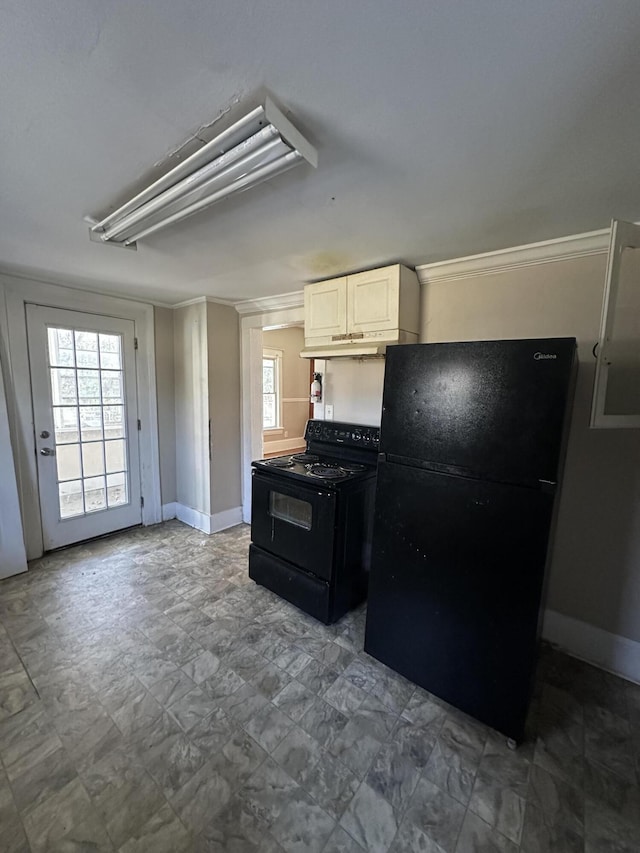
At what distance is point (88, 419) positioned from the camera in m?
3.16

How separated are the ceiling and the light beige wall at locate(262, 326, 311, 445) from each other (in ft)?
13.3

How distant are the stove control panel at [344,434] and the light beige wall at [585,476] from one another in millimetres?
1029

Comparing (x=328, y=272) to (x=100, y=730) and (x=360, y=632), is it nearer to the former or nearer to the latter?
(x=360, y=632)

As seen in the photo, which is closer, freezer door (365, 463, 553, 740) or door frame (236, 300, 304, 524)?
freezer door (365, 463, 553, 740)

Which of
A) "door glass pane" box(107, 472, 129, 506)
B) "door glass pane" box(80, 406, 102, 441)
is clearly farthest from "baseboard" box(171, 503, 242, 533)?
"door glass pane" box(80, 406, 102, 441)

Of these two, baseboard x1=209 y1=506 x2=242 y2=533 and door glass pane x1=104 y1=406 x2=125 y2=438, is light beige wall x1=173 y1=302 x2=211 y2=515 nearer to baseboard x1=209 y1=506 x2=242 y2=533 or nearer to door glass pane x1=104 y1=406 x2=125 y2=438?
baseboard x1=209 y1=506 x2=242 y2=533

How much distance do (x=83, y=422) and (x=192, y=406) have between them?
0.94m

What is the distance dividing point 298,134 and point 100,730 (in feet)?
7.98

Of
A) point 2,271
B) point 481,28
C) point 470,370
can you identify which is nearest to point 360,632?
point 470,370

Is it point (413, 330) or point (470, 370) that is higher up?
point (413, 330)

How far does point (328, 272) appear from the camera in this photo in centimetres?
248

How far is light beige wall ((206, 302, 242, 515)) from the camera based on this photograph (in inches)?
133

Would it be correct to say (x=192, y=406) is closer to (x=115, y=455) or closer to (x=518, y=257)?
(x=115, y=455)

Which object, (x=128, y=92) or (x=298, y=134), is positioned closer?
(x=128, y=92)
